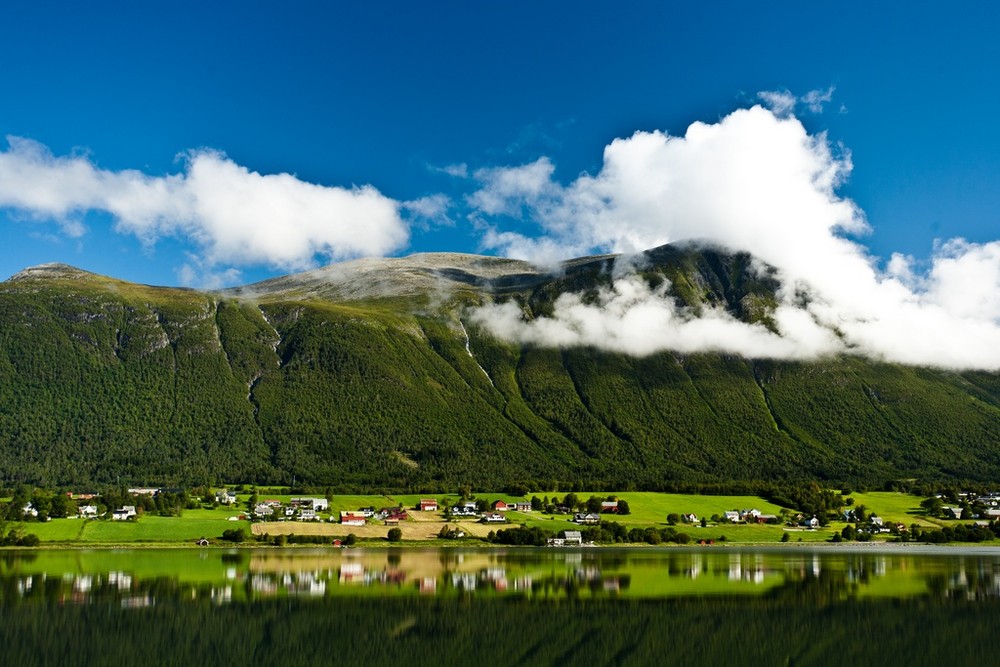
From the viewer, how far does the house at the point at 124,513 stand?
149500 millimetres

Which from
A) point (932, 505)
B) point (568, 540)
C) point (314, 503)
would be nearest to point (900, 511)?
point (932, 505)

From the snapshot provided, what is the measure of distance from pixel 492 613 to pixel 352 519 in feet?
355

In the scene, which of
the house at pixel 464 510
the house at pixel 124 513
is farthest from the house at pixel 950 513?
the house at pixel 124 513

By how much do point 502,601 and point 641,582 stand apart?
1942 cm

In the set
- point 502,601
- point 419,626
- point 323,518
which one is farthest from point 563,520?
point 419,626

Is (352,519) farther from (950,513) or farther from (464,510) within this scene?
(950,513)

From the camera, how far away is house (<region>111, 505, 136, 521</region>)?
149500 mm

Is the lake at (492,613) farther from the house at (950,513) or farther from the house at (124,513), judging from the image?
the house at (950,513)

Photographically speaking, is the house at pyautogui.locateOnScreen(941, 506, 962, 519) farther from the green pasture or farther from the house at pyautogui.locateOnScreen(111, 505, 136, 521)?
the house at pyautogui.locateOnScreen(111, 505, 136, 521)

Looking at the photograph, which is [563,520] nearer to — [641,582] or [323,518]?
[323,518]

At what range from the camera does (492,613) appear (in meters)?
59.5

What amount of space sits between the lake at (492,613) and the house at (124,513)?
52.8 meters

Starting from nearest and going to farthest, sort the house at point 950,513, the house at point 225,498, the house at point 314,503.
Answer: the house at point 314,503, the house at point 225,498, the house at point 950,513

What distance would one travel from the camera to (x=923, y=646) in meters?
48.4
